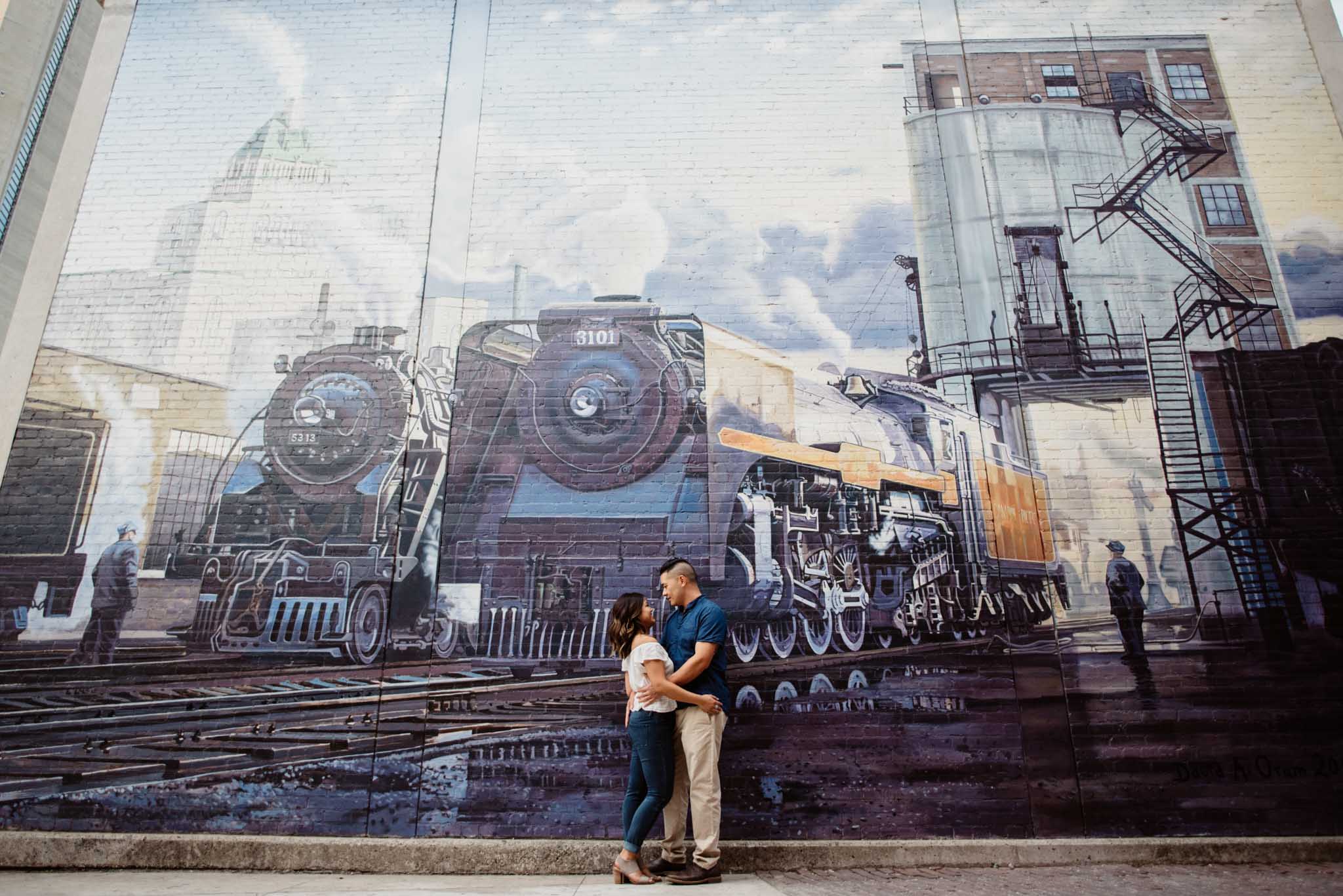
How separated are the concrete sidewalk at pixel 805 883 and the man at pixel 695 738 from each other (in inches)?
5.5

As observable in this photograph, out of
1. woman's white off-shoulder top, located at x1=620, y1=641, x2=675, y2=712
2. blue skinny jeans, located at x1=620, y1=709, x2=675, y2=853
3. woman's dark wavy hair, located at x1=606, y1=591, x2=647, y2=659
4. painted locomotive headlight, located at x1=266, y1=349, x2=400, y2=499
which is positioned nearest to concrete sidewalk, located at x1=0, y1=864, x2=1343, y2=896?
blue skinny jeans, located at x1=620, y1=709, x2=675, y2=853

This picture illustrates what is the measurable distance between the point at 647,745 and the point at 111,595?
11.7ft

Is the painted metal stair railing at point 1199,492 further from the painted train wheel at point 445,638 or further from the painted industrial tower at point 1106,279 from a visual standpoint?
the painted train wheel at point 445,638

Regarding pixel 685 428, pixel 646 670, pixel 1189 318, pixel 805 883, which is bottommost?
Result: pixel 805 883

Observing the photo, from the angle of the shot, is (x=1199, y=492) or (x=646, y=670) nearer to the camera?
(x=646, y=670)

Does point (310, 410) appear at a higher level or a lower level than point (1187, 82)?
lower

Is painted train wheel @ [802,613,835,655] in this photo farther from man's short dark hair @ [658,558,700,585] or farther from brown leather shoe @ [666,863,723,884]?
brown leather shoe @ [666,863,723,884]

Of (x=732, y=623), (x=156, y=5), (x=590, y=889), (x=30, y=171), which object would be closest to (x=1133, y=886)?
(x=732, y=623)

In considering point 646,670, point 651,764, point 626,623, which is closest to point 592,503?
point 626,623

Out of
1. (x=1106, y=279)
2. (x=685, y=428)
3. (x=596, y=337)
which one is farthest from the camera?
(x=1106, y=279)

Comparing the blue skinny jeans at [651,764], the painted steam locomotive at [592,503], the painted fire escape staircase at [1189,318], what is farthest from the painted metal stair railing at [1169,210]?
the blue skinny jeans at [651,764]

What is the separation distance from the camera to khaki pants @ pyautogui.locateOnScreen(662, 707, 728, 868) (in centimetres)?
316

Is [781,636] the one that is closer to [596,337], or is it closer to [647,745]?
[647,745]

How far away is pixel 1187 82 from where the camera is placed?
5.03m
